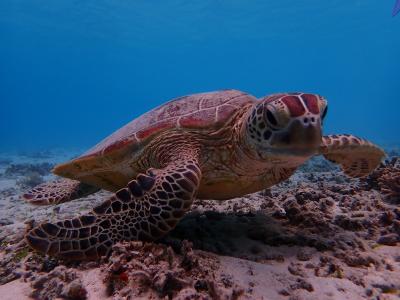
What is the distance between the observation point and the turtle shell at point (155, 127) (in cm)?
378

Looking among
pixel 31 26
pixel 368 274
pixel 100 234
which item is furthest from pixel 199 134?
pixel 31 26

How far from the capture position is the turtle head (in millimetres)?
2660

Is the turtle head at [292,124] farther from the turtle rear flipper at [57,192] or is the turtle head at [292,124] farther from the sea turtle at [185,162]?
the turtle rear flipper at [57,192]

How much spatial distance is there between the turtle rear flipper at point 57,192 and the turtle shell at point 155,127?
22.7 inches

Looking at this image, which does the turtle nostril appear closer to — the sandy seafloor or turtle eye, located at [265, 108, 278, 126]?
turtle eye, located at [265, 108, 278, 126]

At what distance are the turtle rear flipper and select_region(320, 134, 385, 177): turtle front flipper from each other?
3967mm

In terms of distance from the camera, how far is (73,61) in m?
124

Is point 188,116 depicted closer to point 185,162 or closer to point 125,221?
point 185,162

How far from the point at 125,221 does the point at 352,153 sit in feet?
10.6

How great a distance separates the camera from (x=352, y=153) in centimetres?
417

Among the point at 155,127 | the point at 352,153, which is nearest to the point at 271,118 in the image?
the point at 155,127

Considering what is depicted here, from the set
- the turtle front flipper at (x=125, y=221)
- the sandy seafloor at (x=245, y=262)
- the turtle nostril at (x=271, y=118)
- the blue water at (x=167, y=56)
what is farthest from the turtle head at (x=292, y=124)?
the blue water at (x=167, y=56)

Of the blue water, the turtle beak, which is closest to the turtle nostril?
the turtle beak

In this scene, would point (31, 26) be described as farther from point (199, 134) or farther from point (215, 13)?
point (199, 134)
